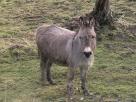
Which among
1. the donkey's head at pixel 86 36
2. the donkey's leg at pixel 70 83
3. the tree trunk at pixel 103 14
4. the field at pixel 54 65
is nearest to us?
the donkey's head at pixel 86 36

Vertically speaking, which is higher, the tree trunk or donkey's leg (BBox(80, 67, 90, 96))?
the tree trunk

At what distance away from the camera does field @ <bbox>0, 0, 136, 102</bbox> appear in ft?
33.0

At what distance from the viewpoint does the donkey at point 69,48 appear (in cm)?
895

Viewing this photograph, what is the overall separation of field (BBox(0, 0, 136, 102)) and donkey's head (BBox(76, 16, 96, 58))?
1.19 metres

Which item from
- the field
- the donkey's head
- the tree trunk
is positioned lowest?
the field

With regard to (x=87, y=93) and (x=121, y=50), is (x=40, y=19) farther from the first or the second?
(x=87, y=93)

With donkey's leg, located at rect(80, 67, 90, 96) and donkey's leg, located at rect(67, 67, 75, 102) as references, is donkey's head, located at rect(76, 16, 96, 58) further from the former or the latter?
donkey's leg, located at rect(80, 67, 90, 96)

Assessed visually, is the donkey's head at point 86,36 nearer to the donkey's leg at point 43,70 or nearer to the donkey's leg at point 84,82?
the donkey's leg at point 84,82

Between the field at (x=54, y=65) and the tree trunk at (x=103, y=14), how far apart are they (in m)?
0.21

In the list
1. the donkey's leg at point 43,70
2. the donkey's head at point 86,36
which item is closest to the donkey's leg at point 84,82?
the donkey's head at point 86,36

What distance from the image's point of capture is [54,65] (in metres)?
12.0

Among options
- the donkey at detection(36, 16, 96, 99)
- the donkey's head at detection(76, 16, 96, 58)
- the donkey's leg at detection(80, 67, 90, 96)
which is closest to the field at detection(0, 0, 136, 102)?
the donkey's leg at detection(80, 67, 90, 96)

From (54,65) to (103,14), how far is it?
129 inches

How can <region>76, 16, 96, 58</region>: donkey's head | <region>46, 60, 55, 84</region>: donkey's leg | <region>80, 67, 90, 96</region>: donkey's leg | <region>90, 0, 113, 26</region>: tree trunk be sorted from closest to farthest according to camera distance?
1. <region>76, 16, 96, 58</region>: donkey's head
2. <region>80, 67, 90, 96</region>: donkey's leg
3. <region>46, 60, 55, 84</region>: donkey's leg
4. <region>90, 0, 113, 26</region>: tree trunk
